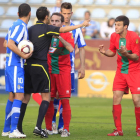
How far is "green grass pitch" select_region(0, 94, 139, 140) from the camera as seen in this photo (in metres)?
6.57

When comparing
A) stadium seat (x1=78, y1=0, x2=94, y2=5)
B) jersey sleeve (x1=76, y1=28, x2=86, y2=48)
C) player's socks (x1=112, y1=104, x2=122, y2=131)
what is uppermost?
stadium seat (x1=78, y1=0, x2=94, y2=5)

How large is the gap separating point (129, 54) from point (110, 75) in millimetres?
7769

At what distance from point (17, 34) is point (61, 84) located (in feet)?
3.89

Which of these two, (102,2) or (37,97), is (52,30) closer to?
(37,97)

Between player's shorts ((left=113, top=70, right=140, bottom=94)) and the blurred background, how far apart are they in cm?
735

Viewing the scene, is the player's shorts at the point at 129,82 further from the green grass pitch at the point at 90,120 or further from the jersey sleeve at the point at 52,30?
the jersey sleeve at the point at 52,30

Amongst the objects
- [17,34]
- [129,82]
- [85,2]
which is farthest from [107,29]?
[17,34]

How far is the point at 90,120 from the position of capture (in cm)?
893

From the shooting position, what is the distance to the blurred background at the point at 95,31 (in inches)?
567

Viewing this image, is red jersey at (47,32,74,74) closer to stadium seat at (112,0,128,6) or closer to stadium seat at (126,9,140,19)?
stadium seat at (126,9,140,19)

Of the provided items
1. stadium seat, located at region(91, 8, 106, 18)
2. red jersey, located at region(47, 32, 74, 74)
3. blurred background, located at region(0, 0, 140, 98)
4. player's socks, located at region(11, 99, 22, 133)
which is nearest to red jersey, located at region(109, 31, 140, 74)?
red jersey, located at region(47, 32, 74, 74)

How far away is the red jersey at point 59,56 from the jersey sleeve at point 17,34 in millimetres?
743

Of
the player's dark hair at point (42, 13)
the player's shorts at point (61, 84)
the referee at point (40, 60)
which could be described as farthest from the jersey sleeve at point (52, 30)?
the player's shorts at point (61, 84)

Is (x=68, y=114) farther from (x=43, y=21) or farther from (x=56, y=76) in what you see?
(x=43, y=21)
